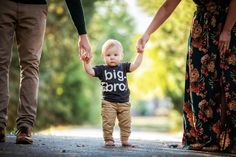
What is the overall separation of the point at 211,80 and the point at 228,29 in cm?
57

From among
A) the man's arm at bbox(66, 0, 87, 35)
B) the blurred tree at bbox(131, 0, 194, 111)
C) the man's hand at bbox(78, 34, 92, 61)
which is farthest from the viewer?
the blurred tree at bbox(131, 0, 194, 111)

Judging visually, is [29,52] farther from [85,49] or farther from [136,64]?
[136,64]

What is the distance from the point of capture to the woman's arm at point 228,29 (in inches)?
221

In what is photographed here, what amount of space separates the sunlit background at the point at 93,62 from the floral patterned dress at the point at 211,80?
9.60 meters

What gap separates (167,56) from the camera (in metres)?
27.7

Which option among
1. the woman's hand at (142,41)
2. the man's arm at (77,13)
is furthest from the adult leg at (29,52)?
the woman's hand at (142,41)

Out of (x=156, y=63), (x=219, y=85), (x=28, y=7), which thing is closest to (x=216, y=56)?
(x=219, y=85)

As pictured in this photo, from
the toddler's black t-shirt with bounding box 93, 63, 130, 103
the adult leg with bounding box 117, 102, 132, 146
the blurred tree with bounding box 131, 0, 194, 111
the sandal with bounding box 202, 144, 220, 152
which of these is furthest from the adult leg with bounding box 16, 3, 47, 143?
the blurred tree with bounding box 131, 0, 194, 111

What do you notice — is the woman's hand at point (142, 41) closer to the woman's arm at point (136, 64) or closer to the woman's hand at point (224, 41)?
the woman's arm at point (136, 64)

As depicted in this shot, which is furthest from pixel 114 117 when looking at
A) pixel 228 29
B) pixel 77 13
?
pixel 228 29

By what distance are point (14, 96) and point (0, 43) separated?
13.5 m

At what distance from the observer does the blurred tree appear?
19.8 meters

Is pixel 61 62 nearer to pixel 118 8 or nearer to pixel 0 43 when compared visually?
pixel 118 8

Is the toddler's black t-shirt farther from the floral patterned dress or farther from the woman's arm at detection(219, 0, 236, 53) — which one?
the woman's arm at detection(219, 0, 236, 53)
